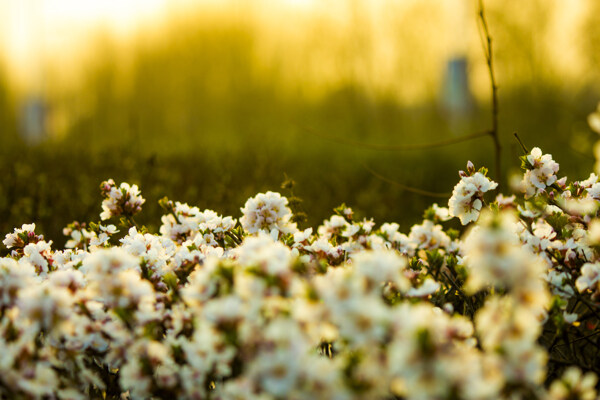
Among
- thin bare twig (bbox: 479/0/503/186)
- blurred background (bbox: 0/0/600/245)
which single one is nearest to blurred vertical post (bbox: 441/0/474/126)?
blurred background (bbox: 0/0/600/245)

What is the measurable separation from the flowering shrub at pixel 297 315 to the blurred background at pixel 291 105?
87cm

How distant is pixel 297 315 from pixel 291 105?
821 inches

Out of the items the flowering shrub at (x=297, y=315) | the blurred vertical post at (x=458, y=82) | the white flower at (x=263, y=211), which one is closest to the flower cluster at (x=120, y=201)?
the flowering shrub at (x=297, y=315)

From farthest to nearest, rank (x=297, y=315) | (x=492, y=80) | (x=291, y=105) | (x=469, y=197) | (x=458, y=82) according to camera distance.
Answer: (x=291, y=105), (x=458, y=82), (x=492, y=80), (x=469, y=197), (x=297, y=315)

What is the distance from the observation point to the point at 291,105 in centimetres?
2177

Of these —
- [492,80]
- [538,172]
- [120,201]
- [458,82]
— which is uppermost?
[458,82]

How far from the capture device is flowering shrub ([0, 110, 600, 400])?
118 cm

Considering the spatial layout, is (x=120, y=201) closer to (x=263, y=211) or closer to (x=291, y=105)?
(x=263, y=211)

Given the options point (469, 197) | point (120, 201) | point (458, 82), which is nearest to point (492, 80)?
point (469, 197)

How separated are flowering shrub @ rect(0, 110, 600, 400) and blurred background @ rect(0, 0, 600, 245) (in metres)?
0.87

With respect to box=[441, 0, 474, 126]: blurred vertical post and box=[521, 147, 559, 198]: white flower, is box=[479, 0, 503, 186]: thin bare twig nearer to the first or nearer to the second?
box=[521, 147, 559, 198]: white flower

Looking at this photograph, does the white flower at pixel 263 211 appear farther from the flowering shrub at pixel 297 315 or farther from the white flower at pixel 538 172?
the white flower at pixel 538 172

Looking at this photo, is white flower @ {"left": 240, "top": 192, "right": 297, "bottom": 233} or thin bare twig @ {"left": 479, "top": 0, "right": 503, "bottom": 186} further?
thin bare twig @ {"left": 479, "top": 0, "right": 503, "bottom": 186}

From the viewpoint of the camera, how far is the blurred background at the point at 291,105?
5195 millimetres
